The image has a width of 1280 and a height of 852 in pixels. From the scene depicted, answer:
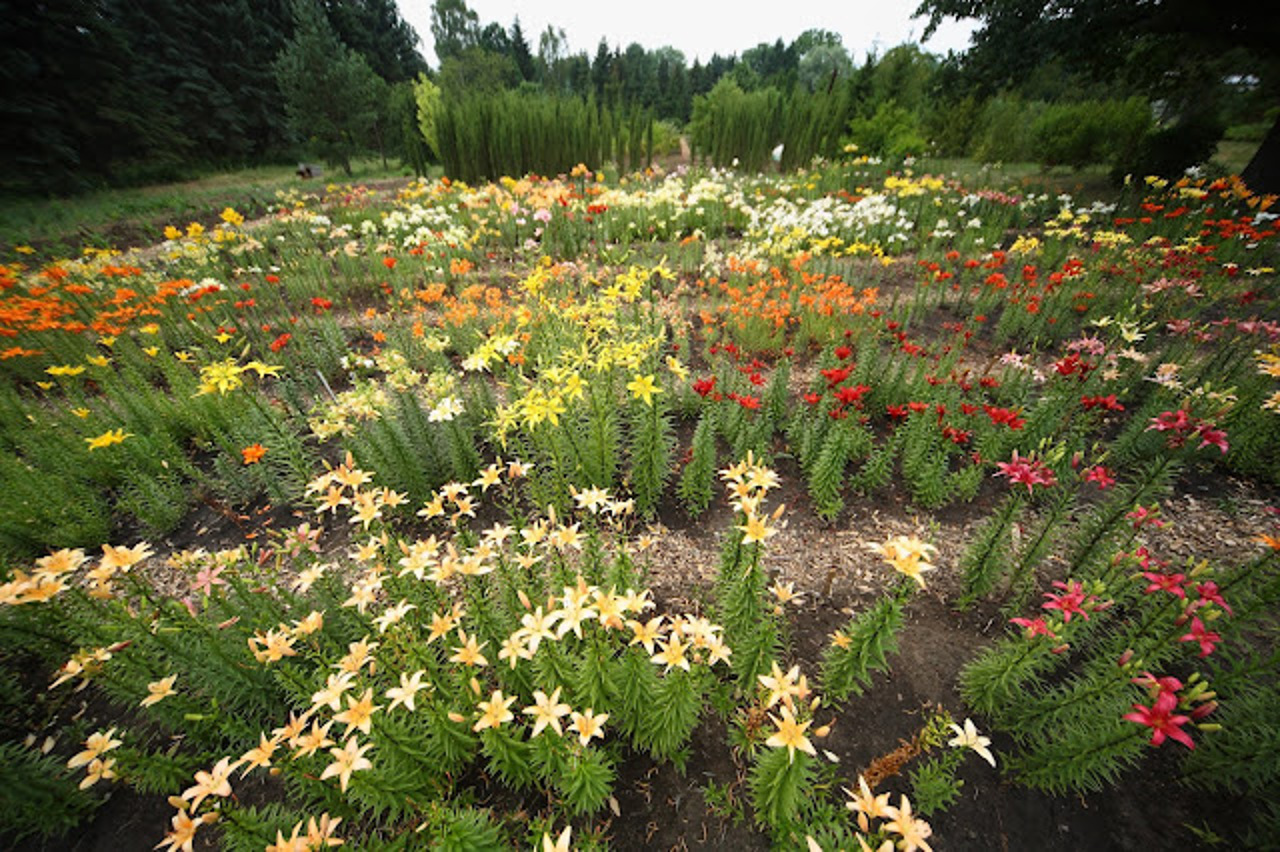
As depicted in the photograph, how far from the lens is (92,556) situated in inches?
153

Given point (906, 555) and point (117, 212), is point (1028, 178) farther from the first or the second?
point (117, 212)

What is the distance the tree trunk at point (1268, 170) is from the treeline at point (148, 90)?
34.1m

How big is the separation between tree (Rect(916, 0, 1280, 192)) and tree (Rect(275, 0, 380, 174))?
30.7m

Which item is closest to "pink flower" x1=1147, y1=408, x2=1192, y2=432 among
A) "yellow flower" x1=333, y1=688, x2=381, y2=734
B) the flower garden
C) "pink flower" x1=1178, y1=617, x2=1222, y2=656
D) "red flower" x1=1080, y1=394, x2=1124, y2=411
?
the flower garden

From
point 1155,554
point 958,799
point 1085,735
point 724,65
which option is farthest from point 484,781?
point 724,65

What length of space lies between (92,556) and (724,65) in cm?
12772

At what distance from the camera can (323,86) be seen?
26.8 metres

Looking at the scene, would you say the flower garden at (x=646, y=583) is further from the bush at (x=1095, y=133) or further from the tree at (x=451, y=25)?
the tree at (x=451, y=25)

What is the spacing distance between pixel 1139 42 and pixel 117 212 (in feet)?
109

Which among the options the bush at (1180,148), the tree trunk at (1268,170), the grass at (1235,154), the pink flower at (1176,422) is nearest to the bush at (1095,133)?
the bush at (1180,148)

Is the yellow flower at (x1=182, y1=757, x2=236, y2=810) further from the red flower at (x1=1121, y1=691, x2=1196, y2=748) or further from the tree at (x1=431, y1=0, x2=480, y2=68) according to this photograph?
the tree at (x1=431, y1=0, x2=480, y2=68)

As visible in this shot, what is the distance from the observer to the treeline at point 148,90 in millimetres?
18389

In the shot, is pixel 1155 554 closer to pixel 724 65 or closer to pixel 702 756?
pixel 702 756

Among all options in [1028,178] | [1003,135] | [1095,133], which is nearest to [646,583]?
[1028,178]
